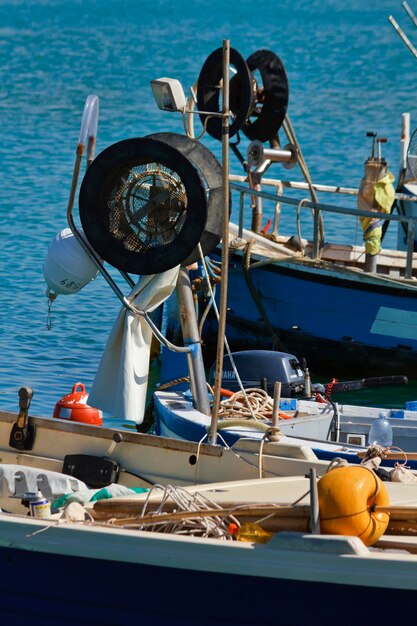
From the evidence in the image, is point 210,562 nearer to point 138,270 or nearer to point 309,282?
point 138,270

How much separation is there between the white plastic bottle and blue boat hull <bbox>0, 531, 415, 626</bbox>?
353 centimetres

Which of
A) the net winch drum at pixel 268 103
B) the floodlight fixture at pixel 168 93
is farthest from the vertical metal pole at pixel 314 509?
the net winch drum at pixel 268 103

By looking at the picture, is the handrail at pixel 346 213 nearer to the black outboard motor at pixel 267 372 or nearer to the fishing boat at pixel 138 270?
the black outboard motor at pixel 267 372

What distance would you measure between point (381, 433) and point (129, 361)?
1967 mm

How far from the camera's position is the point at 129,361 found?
28.9 ft

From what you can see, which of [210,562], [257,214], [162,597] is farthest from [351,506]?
[257,214]

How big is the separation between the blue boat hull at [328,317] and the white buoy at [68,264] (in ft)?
17.1

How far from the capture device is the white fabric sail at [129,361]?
880 centimetres

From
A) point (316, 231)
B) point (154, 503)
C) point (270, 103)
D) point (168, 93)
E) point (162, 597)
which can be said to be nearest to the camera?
point (162, 597)

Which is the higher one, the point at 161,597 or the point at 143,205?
the point at 143,205

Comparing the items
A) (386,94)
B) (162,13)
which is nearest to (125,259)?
(386,94)

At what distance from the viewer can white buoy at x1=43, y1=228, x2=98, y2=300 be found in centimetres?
895

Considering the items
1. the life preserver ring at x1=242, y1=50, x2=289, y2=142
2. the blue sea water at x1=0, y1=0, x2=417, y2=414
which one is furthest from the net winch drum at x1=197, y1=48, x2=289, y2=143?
the blue sea water at x1=0, y1=0, x2=417, y2=414

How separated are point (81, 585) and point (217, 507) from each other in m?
0.74
